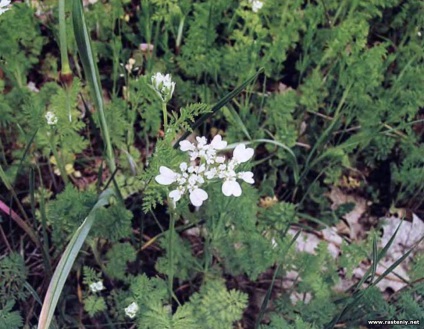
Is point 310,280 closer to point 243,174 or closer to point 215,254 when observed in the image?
point 215,254

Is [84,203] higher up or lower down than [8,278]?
higher up

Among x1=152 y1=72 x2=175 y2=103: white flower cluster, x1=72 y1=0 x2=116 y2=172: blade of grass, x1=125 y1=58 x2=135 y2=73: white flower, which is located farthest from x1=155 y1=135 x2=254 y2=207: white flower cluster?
x1=125 y1=58 x2=135 y2=73: white flower

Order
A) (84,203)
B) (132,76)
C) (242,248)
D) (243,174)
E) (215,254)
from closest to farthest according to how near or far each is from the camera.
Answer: (243,174)
(84,203)
(242,248)
(215,254)
(132,76)

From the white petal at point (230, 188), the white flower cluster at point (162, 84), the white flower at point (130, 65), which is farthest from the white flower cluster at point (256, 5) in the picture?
the white petal at point (230, 188)

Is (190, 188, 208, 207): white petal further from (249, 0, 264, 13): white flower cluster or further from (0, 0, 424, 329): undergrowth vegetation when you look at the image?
(249, 0, 264, 13): white flower cluster

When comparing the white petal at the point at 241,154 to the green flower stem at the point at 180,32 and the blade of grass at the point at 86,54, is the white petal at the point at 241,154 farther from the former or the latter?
the green flower stem at the point at 180,32

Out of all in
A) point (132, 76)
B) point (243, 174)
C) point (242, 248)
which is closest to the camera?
point (243, 174)

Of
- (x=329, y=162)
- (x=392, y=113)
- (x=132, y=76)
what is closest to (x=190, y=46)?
(x=132, y=76)
